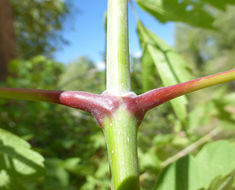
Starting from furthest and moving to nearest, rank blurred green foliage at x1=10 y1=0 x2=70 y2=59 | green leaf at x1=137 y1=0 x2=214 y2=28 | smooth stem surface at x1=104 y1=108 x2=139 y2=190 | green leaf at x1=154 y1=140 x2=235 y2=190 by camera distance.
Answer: blurred green foliage at x1=10 y1=0 x2=70 y2=59, green leaf at x1=137 y1=0 x2=214 y2=28, green leaf at x1=154 y1=140 x2=235 y2=190, smooth stem surface at x1=104 y1=108 x2=139 y2=190

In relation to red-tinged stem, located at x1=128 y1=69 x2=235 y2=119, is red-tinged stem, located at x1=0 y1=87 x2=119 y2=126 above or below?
above

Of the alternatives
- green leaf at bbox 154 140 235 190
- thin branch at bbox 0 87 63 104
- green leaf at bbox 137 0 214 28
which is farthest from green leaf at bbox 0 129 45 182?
green leaf at bbox 137 0 214 28

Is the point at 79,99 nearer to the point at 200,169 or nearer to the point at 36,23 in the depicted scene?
the point at 200,169

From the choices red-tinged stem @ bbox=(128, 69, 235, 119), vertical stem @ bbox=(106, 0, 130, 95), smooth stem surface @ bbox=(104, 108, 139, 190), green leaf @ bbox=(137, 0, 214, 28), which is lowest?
smooth stem surface @ bbox=(104, 108, 139, 190)

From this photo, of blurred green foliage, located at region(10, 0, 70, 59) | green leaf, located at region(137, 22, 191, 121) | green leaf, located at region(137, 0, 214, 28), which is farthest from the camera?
blurred green foliage, located at region(10, 0, 70, 59)

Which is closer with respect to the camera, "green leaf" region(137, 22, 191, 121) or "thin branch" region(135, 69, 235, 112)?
"thin branch" region(135, 69, 235, 112)

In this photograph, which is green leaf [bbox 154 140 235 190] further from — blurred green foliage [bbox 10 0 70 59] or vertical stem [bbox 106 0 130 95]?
blurred green foliage [bbox 10 0 70 59]

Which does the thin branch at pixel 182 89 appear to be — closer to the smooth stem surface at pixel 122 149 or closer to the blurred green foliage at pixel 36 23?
the smooth stem surface at pixel 122 149
